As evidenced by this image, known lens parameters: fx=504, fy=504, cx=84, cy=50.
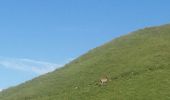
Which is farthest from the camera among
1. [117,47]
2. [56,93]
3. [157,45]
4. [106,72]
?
[117,47]

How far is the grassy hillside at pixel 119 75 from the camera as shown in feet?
195

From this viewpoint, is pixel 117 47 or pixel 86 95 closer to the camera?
pixel 86 95

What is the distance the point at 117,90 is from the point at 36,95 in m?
14.7

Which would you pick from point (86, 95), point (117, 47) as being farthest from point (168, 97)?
point (117, 47)

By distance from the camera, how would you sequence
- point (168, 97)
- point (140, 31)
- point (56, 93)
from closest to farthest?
point (168, 97)
point (56, 93)
point (140, 31)

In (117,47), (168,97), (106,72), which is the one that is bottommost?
(168,97)

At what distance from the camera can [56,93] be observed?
222 ft

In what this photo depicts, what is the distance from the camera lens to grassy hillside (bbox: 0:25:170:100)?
59438 millimetres

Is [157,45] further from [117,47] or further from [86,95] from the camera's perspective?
[86,95]

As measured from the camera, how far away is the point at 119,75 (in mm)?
69625

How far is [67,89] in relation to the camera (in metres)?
68.2

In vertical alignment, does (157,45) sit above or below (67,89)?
above

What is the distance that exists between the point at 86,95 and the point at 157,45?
25.4 m

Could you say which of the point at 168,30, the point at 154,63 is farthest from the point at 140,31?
the point at 154,63
